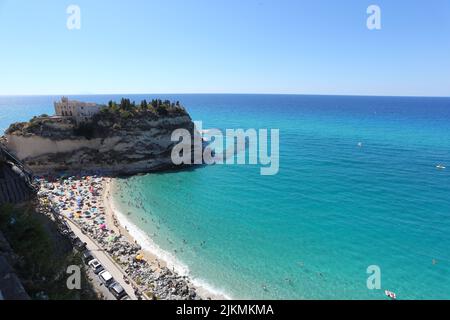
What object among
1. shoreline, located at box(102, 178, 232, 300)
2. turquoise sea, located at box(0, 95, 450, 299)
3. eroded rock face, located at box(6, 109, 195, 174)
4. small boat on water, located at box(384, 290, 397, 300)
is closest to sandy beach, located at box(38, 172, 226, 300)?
shoreline, located at box(102, 178, 232, 300)

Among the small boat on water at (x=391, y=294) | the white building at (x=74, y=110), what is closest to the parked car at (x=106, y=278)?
the small boat on water at (x=391, y=294)

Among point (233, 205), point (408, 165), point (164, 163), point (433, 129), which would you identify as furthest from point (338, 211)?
point (433, 129)

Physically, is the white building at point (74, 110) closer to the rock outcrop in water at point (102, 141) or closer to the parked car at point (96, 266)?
the rock outcrop in water at point (102, 141)

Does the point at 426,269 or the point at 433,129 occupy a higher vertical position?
the point at 433,129

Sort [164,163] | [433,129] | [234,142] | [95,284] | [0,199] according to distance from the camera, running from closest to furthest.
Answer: [0,199]
[95,284]
[164,163]
[234,142]
[433,129]

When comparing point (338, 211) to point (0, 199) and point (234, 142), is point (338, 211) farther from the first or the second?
point (234, 142)
